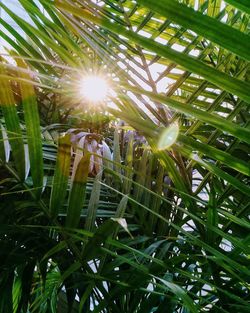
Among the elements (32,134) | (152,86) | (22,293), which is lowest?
(22,293)

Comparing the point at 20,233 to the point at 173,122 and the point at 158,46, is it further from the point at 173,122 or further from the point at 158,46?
the point at 158,46

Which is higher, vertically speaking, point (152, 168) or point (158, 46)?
point (152, 168)

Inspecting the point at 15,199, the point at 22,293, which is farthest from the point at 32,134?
the point at 22,293

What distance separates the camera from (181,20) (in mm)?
144

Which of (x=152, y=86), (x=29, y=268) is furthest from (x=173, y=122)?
(x=29, y=268)

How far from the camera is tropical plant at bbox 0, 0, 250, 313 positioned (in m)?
0.27

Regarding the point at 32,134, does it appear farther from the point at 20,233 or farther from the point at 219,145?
the point at 219,145

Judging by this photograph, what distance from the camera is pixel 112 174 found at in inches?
19.4

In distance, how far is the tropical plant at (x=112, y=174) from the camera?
0.88ft

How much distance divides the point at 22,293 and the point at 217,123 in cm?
42

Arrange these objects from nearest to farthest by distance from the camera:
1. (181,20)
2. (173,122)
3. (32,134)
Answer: (181,20) < (32,134) < (173,122)

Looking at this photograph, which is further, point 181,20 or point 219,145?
point 219,145

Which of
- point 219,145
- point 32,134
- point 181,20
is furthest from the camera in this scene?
point 219,145

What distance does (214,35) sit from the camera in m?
0.15
